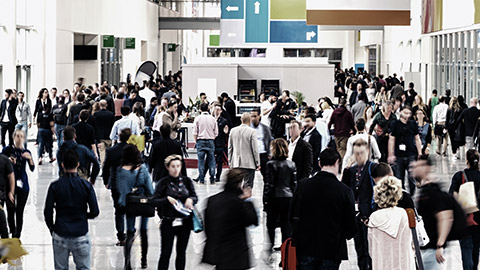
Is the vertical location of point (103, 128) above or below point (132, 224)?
above

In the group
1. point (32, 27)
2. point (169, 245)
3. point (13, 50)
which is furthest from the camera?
point (32, 27)

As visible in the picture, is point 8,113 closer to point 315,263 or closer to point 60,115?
point 60,115

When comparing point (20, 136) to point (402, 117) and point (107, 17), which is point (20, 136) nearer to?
point (402, 117)

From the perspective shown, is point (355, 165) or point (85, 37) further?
point (85, 37)

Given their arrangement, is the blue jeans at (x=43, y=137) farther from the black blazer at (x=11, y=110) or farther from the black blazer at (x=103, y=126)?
the black blazer at (x=103, y=126)

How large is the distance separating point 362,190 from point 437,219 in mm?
1263

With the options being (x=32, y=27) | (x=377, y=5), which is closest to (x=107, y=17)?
(x=32, y=27)

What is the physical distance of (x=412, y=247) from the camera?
7559mm

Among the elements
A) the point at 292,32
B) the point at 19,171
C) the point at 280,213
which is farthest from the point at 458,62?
the point at 19,171

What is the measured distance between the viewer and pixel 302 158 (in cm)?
1134

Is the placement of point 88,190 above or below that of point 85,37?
below

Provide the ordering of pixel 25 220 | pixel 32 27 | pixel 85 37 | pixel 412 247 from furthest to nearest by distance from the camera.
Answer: pixel 85 37
pixel 32 27
pixel 25 220
pixel 412 247

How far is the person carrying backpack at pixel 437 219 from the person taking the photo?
25.7 feet

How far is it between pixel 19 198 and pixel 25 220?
Answer: 2.67m
